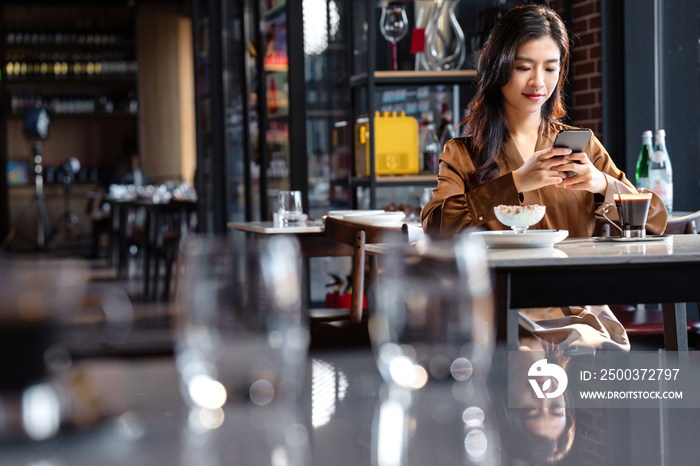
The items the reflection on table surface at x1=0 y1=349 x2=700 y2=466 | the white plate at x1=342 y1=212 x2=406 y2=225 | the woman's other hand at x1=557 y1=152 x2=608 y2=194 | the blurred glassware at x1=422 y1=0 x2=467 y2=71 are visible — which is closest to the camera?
the reflection on table surface at x1=0 y1=349 x2=700 y2=466

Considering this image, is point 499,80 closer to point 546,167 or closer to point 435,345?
point 546,167

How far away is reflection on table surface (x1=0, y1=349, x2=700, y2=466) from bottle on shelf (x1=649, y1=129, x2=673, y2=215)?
2852 mm

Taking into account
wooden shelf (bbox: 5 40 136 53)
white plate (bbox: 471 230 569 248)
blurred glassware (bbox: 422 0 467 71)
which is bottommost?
white plate (bbox: 471 230 569 248)

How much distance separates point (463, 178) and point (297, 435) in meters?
1.73

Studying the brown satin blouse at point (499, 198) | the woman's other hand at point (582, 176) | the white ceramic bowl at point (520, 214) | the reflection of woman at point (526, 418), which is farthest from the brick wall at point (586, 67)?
the reflection of woman at point (526, 418)

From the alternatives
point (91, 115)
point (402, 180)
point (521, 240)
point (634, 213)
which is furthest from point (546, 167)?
point (91, 115)

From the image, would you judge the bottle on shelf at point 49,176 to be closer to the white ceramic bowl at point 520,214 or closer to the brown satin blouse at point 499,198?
the brown satin blouse at point 499,198

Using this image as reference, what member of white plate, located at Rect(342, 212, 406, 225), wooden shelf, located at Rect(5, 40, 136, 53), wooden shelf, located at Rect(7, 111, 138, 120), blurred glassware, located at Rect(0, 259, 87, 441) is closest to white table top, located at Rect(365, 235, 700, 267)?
blurred glassware, located at Rect(0, 259, 87, 441)

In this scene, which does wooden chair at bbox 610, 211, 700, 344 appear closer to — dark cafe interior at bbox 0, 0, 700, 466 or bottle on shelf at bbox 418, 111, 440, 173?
dark cafe interior at bbox 0, 0, 700, 466

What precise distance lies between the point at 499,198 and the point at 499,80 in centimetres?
38

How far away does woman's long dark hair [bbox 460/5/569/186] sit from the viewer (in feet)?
6.70

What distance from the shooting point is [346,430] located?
1.64ft

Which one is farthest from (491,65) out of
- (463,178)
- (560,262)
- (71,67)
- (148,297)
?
(71,67)

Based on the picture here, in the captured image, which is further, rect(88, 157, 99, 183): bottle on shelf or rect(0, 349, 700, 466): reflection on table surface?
rect(88, 157, 99, 183): bottle on shelf
